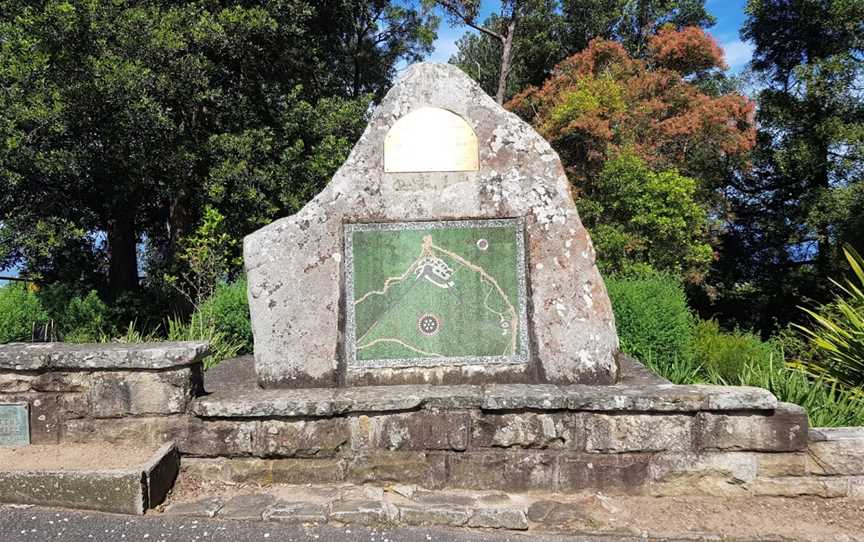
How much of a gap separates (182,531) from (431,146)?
264cm

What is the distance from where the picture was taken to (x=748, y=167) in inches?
509

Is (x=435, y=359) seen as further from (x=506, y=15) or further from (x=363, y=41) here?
(x=506, y=15)

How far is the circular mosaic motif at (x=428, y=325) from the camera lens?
3.86m

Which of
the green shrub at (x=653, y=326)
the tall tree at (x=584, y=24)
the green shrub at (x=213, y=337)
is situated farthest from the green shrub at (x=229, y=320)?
the tall tree at (x=584, y=24)

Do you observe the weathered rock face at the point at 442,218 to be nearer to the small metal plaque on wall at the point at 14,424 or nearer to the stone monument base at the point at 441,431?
the stone monument base at the point at 441,431

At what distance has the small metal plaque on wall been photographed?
337 centimetres

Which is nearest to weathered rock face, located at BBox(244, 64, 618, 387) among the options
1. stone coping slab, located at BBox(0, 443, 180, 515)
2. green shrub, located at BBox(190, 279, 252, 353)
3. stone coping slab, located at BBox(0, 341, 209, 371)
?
stone coping slab, located at BBox(0, 341, 209, 371)

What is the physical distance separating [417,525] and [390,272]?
157 cm

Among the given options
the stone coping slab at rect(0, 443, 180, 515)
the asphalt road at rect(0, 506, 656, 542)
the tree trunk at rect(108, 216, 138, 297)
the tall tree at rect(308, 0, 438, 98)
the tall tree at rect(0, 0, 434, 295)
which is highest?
the tall tree at rect(308, 0, 438, 98)

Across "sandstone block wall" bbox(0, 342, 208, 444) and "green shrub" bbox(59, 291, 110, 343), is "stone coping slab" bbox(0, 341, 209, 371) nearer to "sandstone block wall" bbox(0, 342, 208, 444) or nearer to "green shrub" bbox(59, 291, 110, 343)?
"sandstone block wall" bbox(0, 342, 208, 444)

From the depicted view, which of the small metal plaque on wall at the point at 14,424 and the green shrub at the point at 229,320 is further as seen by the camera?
the green shrub at the point at 229,320

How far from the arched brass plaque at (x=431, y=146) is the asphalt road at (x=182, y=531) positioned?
2226 mm

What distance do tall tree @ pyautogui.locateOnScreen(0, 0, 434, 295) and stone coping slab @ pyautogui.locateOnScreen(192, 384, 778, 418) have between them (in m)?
5.48

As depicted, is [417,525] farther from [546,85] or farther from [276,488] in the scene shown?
[546,85]
